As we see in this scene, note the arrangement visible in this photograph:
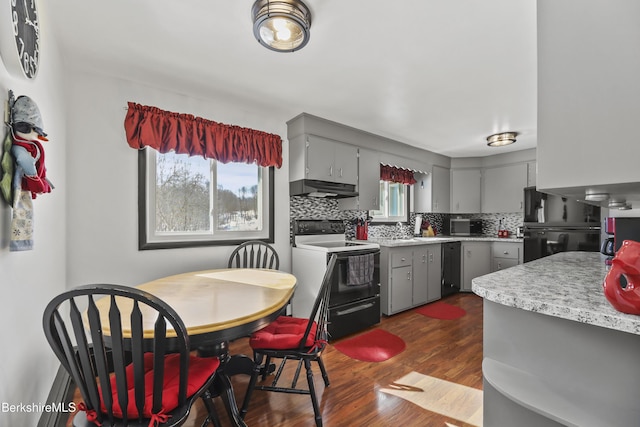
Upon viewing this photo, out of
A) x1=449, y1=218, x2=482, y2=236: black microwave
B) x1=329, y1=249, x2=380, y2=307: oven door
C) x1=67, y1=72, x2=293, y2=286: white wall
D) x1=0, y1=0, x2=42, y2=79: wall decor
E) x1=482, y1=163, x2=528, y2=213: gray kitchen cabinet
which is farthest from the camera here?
x1=449, y1=218, x2=482, y2=236: black microwave

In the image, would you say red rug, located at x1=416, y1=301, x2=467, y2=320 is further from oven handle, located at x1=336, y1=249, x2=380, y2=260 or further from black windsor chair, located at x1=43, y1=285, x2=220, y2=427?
black windsor chair, located at x1=43, y1=285, x2=220, y2=427

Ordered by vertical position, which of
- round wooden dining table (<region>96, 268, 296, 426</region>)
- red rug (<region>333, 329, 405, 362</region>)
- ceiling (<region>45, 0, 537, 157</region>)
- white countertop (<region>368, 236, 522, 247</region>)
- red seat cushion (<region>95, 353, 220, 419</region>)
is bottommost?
red rug (<region>333, 329, 405, 362</region>)

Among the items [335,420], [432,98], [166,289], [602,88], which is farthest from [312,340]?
[432,98]

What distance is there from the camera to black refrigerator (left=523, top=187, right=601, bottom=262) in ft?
12.1

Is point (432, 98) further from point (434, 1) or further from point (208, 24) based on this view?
point (208, 24)

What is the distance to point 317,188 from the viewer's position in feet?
10.3

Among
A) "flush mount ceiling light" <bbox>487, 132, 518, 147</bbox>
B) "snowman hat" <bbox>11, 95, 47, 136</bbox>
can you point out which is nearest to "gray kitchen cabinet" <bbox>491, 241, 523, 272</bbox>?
"flush mount ceiling light" <bbox>487, 132, 518, 147</bbox>

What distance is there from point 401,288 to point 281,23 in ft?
10.2

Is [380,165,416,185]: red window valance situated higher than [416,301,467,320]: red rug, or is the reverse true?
[380,165,416,185]: red window valance

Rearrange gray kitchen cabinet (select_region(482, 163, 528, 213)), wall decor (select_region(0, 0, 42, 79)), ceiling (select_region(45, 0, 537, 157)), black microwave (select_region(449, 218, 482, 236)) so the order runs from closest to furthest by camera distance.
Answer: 1. wall decor (select_region(0, 0, 42, 79))
2. ceiling (select_region(45, 0, 537, 157))
3. gray kitchen cabinet (select_region(482, 163, 528, 213))
4. black microwave (select_region(449, 218, 482, 236))

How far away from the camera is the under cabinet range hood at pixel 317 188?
3.13 metres

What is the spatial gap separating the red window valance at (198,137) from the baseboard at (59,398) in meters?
1.69

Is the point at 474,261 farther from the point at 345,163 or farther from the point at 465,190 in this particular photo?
the point at 345,163

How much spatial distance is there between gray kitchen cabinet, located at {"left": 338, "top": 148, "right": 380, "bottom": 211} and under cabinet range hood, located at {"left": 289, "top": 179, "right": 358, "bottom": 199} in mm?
201
